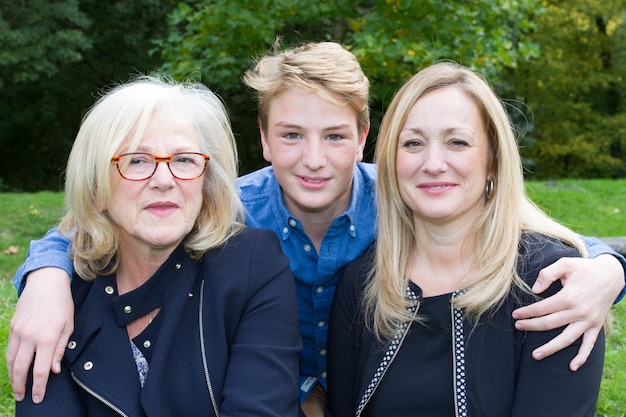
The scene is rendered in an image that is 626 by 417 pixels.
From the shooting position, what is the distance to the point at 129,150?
8.37 feet

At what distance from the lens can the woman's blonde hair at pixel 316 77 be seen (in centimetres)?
307

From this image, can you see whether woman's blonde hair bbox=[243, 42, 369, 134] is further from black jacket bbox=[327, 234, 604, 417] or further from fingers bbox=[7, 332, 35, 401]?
fingers bbox=[7, 332, 35, 401]

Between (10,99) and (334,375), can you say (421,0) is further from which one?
(10,99)

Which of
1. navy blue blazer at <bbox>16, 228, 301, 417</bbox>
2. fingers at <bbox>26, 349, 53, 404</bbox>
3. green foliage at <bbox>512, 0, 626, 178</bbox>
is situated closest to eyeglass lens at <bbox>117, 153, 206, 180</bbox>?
navy blue blazer at <bbox>16, 228, 301, 417</bbox>

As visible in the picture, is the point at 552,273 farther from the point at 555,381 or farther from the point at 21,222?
the point at 21,222

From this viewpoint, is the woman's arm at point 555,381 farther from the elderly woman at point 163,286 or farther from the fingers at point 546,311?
the elderly woman at point 163,286

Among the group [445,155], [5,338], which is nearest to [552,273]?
[445,155]

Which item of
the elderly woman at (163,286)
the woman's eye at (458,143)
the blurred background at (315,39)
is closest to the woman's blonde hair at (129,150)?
the elderly woman at (163,286)

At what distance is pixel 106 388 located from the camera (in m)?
2.48

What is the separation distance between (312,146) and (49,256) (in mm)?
1133

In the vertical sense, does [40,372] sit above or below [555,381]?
below

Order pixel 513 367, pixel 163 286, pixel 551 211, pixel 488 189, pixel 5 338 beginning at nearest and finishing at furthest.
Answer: pixel 513 367 < pixel 163 286 < pixel 488 189 < pixel 5 338 < pixel 551 211

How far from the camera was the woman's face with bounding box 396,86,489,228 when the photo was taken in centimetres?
265

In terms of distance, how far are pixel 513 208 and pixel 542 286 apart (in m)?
0.35
